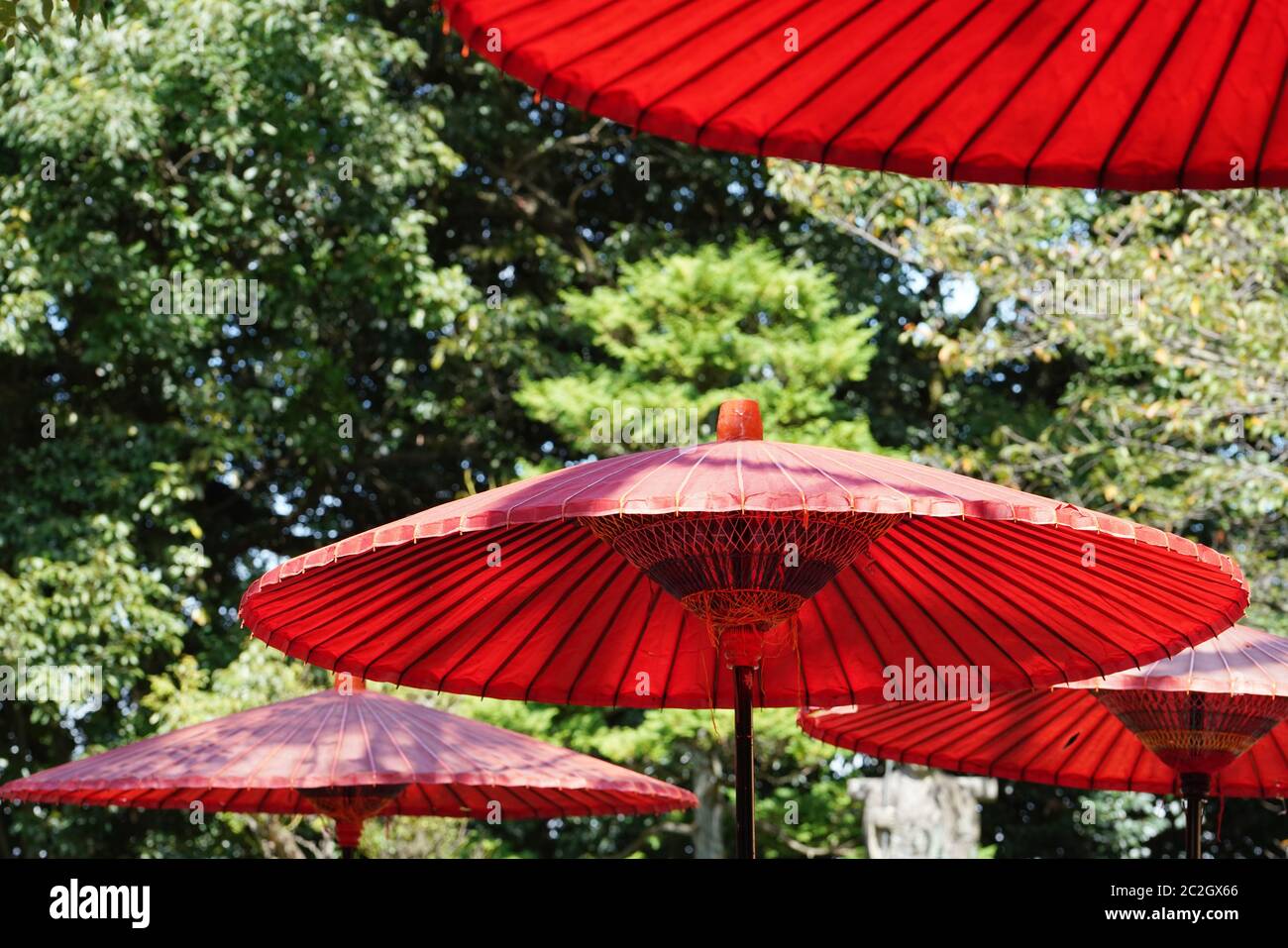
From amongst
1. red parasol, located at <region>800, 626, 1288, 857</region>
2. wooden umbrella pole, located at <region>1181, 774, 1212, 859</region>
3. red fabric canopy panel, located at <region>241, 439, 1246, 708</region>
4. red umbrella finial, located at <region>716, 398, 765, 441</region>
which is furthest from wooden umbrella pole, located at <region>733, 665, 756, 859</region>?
wooden umbrella pole, located at <region>1181, 774, 1212, 859</region>

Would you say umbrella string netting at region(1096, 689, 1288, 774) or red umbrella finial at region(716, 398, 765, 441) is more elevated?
red umbrella finial at region(716, 398, 765, 441)

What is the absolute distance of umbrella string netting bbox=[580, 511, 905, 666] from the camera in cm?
287

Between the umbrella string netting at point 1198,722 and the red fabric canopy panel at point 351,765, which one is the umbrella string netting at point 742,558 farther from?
the red fabric canopy panel at point 351,765

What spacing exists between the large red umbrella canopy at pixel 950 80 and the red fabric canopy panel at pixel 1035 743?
278 cm

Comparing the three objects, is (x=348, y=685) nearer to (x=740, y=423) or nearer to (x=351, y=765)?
(x=351, y=765)

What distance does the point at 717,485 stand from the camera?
2.59 meters

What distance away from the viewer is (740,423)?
3045 millimetres

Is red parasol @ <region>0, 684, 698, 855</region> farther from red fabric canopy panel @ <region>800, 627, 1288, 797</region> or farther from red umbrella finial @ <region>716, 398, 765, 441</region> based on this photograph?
red umbrella finial @ <region>716, 398, 765, 441</region>

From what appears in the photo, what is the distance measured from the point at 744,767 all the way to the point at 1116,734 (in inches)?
85.9

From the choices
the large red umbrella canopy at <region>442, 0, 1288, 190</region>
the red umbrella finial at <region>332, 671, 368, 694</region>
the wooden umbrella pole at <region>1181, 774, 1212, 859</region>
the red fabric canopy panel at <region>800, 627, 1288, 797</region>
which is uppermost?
the large red umbrella canopy at <region>442, 0, 1288, 190</region>

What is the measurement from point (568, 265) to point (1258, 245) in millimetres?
5468

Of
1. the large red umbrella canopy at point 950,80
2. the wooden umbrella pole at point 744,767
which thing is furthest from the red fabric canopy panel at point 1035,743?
the large red umbrella canopy at point 950,80

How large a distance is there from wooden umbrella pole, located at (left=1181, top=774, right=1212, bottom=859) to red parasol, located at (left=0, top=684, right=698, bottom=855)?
1661 mm
